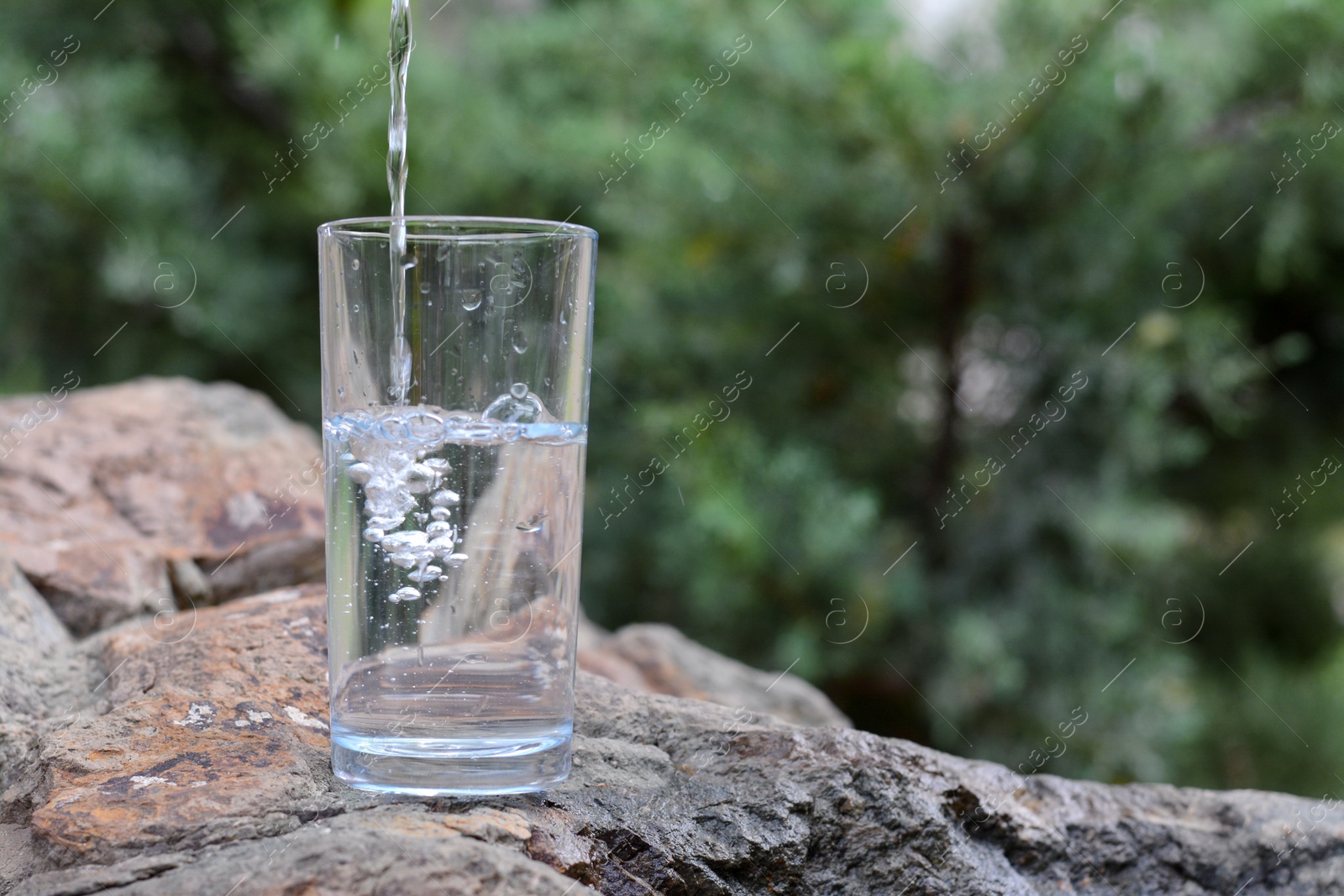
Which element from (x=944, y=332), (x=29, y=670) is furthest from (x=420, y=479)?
(x=944, y=332)

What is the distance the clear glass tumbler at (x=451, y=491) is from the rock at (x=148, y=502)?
18.8 inches

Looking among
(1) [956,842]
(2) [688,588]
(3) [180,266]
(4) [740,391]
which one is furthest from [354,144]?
(1) [956,842]

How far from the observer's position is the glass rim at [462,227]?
2.40 feet

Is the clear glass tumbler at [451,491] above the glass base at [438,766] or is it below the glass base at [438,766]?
above

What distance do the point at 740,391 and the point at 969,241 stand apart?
45 centimetres

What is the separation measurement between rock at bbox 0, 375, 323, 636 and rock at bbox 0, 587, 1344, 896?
0.31 ft

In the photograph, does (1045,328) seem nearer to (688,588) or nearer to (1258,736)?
(688,588)

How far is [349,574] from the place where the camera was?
0.77 meters

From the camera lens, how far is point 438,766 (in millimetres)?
736

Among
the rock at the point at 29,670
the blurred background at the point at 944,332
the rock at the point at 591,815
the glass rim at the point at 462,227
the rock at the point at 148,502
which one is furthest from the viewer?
the blurred background at the point at 944,332

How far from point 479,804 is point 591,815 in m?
0.07

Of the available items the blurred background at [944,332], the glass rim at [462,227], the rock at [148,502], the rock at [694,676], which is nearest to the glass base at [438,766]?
the glass rim at [462,227]

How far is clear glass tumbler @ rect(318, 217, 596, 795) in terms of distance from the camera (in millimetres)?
732

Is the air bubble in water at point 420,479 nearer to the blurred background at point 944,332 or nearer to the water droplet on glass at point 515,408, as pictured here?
the water droplet on glass at point 515,408
